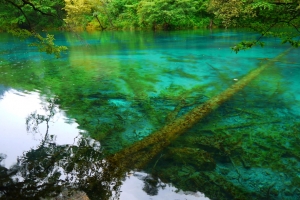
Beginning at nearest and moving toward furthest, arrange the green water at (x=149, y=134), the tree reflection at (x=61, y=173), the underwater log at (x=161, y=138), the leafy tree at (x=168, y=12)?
the tree reflection at (x=61, y=173), the green water at (x=149, y=134), the underwater log at (x=161, y=138), the leafy tree at (x=168, y=12)

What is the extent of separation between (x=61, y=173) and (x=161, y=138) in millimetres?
2103

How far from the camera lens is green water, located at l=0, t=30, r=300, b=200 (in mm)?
4102

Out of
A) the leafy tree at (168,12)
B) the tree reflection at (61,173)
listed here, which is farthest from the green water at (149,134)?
the leafy tree at (168,12)

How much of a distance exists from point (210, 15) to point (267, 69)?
84.5 feet

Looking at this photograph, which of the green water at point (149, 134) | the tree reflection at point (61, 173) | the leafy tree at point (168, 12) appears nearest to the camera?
the tree reflection at point (61, 173)

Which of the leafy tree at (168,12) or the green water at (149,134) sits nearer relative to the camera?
the green water at (149,134)

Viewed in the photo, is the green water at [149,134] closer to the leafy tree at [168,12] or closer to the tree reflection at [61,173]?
the tree reflection at [61,173]

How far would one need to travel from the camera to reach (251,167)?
4633 mm

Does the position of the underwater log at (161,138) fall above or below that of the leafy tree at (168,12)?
below

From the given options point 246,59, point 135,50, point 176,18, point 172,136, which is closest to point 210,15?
point 176,18

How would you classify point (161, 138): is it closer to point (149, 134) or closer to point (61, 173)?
point (149, 134)

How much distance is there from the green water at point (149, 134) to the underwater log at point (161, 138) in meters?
0.04

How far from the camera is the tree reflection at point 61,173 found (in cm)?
382

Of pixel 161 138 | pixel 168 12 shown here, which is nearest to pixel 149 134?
pixel 161 138
